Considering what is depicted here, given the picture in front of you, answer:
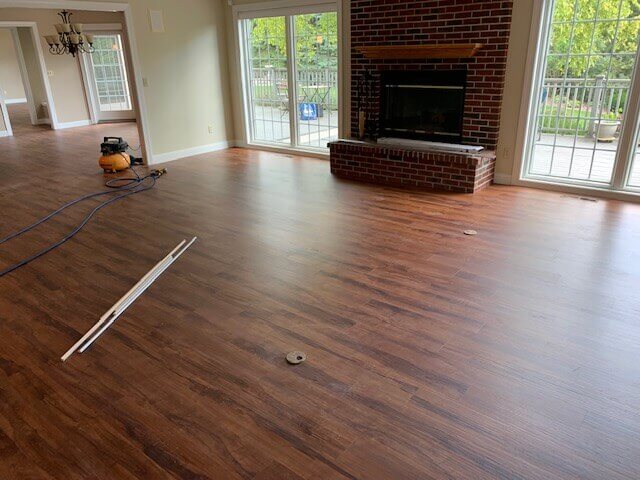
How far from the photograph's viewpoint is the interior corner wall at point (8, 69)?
15.3 metres

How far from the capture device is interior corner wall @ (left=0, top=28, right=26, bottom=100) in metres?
15.3

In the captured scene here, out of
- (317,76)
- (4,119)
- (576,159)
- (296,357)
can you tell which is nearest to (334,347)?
(296,357)

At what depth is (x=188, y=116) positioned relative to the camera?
7.54 meters

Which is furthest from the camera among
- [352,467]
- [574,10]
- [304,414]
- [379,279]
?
[574,10]

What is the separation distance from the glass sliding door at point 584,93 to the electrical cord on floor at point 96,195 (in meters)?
4.65

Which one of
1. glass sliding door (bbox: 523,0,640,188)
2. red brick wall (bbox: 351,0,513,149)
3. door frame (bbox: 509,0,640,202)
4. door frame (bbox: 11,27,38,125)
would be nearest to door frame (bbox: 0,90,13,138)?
door frame (bbox: 11,27,38,125)

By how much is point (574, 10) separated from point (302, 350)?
4.50 m

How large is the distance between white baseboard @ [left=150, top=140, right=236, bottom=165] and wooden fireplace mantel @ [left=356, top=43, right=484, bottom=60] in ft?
10.5

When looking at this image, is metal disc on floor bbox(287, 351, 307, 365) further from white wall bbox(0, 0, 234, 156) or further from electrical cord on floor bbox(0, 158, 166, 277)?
white wall bbox(0, 0, 234, 156)

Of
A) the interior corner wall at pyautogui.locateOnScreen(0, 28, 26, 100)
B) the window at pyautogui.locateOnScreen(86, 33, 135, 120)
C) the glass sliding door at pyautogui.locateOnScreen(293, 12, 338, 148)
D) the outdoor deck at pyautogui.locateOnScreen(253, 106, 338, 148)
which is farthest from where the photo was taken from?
the interior corner wall at pyautogui.locateOnScreen(0, 28, 26, 100)

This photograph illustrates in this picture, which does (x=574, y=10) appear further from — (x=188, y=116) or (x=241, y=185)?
(x=188, y=116)

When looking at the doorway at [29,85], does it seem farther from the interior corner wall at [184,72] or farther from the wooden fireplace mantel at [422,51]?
the wooden fireplace mantel at [422,51]

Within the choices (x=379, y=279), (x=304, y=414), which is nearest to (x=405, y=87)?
(x=379, y=279)

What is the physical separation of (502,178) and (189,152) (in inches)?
188
